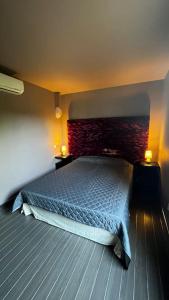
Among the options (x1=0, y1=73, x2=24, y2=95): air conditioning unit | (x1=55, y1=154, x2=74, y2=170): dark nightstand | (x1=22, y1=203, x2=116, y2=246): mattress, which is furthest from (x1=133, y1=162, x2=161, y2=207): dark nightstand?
(x1=0, y1=73, x2=24, y2=95): air conditioning unit

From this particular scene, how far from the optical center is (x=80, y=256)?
5.04 ft

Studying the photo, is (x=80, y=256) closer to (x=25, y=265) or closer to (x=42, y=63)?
(x=25, y=265)

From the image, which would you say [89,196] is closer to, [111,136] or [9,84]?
[111,136]

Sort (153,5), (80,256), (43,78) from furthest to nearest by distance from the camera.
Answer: (43,78), (80,256), (153,5)

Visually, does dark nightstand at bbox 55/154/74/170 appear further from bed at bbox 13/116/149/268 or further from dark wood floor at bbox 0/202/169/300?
dark wood floor at bbox 0/202/169/300

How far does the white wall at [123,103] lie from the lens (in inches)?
114

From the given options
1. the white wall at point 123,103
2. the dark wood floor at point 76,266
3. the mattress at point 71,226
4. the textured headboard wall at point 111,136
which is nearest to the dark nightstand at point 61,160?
the textured headboard wall at point 111,136

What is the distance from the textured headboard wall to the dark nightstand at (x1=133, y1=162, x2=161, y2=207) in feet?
1.34

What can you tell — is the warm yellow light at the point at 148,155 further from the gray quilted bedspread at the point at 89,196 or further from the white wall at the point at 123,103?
the gray quilted bedspread at the point at 89,196

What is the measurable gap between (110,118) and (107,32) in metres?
1.91

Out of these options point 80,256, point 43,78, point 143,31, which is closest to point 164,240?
point 80,256

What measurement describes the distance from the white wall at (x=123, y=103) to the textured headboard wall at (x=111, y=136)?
0.51 feet

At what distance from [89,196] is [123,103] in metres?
2.24

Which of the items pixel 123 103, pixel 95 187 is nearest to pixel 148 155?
pixel 123 103
